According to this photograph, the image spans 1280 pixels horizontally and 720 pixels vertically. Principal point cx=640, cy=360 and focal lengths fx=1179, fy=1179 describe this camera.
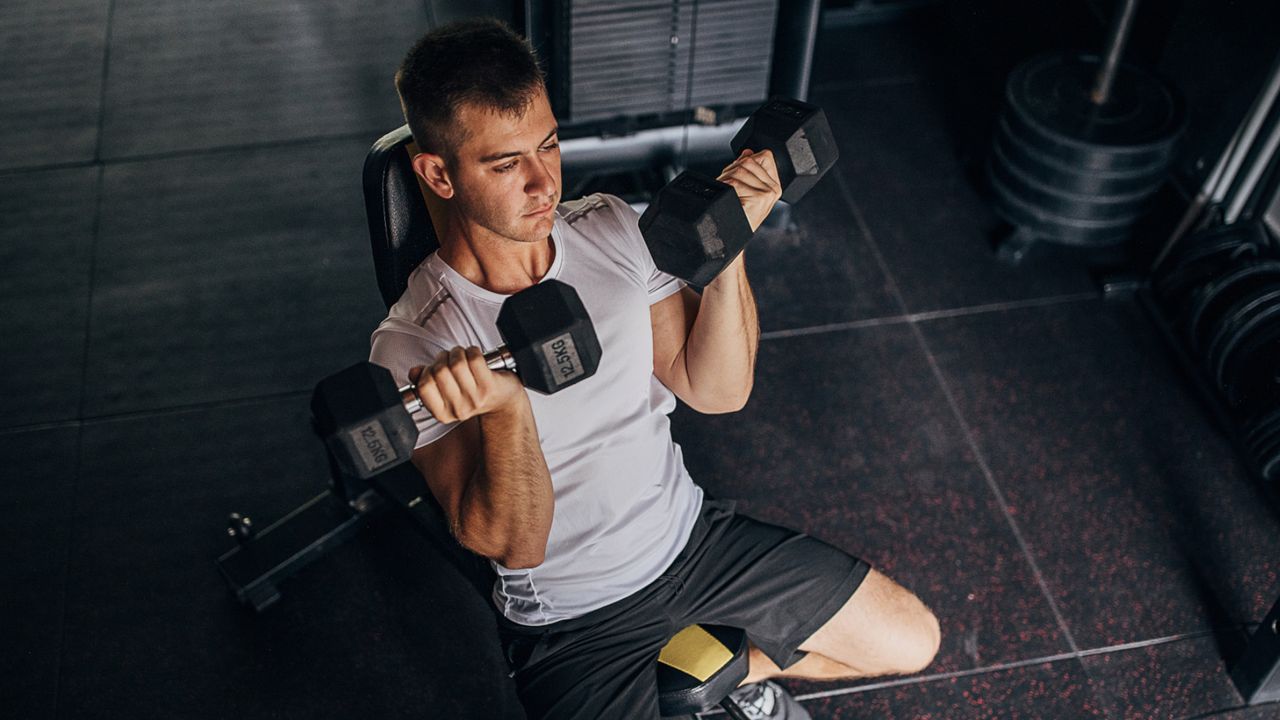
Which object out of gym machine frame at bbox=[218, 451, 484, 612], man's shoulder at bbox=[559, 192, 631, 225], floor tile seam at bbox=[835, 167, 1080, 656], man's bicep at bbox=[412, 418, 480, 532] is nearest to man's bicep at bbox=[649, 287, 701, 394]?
man's shoulder at bbox=[559, 192, 631, 225]

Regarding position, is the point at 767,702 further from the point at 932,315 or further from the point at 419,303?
the point at 932,315

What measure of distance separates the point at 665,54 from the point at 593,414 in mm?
1480

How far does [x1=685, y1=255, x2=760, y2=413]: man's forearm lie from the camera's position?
178cm

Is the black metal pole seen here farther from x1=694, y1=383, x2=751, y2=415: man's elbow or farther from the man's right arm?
the man's right arm

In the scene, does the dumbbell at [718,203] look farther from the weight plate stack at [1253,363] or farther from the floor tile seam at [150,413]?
the floor tile seam at [150,413]

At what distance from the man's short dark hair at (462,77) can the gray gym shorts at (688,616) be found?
2.45 ft

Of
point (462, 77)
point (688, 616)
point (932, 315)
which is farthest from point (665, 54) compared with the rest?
point (688, 616)

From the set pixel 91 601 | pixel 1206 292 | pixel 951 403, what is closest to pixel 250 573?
pixel 91 601

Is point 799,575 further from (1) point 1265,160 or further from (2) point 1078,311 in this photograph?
(1) point 1265,160

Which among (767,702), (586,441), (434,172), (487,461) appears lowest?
(767,702)

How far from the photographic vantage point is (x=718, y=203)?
154 cm

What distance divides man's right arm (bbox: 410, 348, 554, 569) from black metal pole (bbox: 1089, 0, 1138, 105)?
1984 millimetres

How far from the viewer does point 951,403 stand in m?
2.87

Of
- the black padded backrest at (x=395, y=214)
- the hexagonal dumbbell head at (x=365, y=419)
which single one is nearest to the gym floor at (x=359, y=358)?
the black padded backrest at (x=395, y=214)
